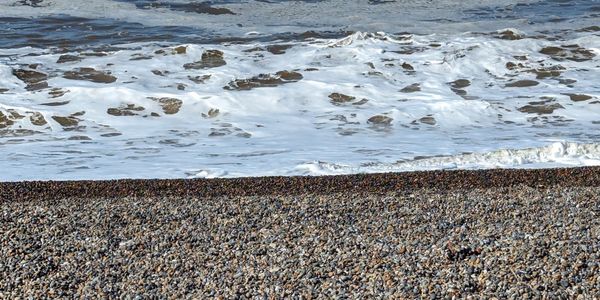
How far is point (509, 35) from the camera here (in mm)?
12133

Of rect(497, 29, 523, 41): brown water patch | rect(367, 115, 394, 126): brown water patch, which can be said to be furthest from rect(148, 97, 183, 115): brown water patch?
rect(497, 29, 523, 41): brown water patch

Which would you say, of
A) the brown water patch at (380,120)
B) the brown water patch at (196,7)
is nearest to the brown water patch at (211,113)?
the brown water patch at (380,120)

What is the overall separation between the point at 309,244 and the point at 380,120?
4266 mm

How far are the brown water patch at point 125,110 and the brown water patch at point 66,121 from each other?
377 mm

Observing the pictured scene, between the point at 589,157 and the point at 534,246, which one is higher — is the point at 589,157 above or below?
below

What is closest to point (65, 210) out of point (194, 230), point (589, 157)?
point (194, 230)

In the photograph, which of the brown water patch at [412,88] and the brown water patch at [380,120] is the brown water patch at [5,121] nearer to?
the brown water patch at [380,120]

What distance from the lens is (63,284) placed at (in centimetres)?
375

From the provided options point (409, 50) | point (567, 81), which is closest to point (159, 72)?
point (409, 50)

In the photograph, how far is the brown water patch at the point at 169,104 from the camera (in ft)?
28.8

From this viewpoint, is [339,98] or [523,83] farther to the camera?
[523,83]

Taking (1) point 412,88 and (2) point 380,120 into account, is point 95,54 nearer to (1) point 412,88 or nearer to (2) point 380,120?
(1) point 412,88

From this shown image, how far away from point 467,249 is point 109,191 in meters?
2.74

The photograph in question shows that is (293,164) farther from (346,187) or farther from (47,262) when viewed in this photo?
(47,262)
